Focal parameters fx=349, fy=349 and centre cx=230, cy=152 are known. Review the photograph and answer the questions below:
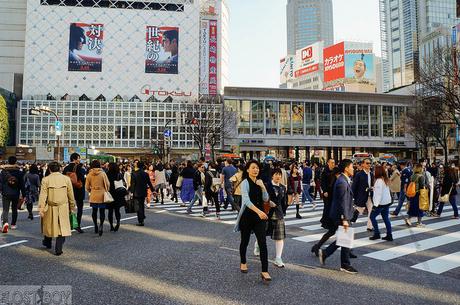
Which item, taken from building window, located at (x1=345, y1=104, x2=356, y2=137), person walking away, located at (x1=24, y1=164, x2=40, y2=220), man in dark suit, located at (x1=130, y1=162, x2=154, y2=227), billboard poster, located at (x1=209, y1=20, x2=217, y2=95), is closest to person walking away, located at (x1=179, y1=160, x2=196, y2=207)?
man in dark suit, located at (x1=130, y1=162, x2=154, y2=227)

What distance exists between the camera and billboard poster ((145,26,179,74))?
244ft

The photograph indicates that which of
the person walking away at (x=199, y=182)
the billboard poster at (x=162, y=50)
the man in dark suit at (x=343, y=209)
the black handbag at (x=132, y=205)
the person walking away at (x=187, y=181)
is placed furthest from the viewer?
the billboard poster at (x=162, y=50)

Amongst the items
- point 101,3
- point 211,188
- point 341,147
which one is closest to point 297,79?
point 341,147

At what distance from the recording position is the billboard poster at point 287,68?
12242 cm

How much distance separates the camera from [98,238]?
7.74 metres

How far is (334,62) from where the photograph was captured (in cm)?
8425

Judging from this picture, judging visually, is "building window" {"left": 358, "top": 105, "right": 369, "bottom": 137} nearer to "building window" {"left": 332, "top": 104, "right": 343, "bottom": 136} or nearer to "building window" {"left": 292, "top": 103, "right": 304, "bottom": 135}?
"building window" {"left": 332, "top": 104, "right": 343, "bottom": 136}

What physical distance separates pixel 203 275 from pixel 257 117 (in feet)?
193

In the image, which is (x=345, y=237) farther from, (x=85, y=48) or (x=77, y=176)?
(x=85, y=48)

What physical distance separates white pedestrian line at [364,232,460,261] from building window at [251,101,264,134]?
55.1m

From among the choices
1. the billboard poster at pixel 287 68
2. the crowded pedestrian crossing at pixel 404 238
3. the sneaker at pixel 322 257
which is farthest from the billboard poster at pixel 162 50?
the sneaker at pixel 322 257

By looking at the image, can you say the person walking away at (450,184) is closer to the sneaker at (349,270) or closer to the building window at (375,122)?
the sneaker at (349,270)

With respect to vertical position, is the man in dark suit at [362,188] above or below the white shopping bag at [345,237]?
above

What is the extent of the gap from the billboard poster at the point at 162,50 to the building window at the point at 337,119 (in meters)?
33.7
